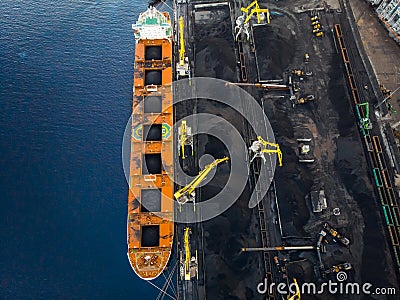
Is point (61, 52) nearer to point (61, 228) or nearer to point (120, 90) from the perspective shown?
point (120, 90)

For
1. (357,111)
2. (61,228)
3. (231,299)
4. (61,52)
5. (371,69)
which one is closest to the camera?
(231,299)

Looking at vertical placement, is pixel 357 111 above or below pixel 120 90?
below

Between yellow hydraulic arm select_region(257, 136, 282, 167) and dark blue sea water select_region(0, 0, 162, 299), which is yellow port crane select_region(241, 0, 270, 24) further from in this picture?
yellow hydraulic arm select_region(257, 136, 282, 167)

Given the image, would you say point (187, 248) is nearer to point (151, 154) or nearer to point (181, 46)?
point (151, 154)

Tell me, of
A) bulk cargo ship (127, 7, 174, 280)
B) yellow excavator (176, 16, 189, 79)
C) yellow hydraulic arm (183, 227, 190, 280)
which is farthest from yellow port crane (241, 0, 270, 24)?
yellow hydraulic arm (183, 227, 190, 280)

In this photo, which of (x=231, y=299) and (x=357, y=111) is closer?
(x=231, y=299)

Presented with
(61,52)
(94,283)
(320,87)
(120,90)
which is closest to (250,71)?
(320,87)
